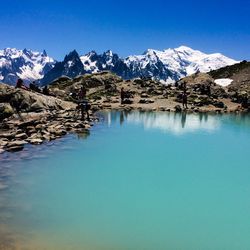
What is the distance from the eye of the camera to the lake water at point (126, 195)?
18.4 meters

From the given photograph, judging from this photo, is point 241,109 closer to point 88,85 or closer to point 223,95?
point 223,95

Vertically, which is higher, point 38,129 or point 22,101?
point 22,101

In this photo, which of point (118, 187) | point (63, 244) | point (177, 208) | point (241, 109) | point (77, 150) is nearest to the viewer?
point (63, 244)

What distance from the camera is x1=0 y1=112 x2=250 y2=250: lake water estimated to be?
18.4m

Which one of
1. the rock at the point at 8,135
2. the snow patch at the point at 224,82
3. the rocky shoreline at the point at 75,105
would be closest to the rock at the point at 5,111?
the rocky shoreline at the point at 75,105

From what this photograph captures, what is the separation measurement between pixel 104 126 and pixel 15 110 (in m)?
12.6

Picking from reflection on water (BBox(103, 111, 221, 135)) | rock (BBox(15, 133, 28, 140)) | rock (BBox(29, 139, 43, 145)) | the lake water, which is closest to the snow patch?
reflection on water (BBox(103, 111, 221, 135))

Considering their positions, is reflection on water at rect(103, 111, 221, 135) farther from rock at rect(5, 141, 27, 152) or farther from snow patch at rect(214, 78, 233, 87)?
snow patch at rect(214, 78, 233, 87)

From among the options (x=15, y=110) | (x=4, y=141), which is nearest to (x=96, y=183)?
(x=4, y=141)

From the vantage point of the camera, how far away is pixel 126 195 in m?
24.1

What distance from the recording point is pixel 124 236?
61.1 feet

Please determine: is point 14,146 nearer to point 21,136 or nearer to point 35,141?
point 35,141

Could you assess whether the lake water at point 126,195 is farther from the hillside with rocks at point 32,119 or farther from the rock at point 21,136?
the rock at point 21,136

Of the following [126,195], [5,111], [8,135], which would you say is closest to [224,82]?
[5,111]
